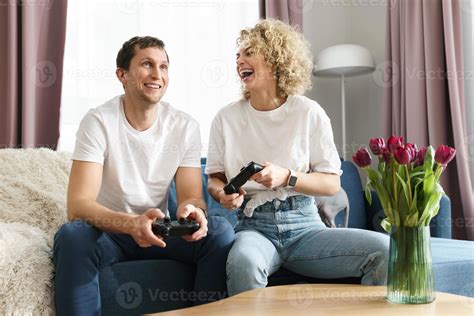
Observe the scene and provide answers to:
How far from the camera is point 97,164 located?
1.66 meters

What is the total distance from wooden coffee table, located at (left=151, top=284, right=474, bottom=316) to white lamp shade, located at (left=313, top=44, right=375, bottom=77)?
1971 mm

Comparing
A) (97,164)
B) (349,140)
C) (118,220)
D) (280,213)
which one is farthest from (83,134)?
(349,140)

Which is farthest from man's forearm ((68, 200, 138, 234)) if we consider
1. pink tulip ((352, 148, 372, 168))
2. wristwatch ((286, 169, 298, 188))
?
pink tulip ((352, 148, 372, 168))

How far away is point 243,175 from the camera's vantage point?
151cm

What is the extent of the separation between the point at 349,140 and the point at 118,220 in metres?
2.44

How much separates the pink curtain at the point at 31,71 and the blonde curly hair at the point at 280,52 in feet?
3.51

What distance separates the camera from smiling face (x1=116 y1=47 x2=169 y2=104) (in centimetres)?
179

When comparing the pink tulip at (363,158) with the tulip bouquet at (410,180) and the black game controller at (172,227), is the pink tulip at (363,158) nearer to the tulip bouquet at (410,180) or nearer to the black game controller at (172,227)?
the tulip bouquet at (410,180)

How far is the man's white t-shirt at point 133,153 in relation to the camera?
5.58ft

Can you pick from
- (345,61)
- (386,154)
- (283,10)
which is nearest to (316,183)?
(386,154)

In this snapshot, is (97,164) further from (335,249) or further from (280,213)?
(335,249)

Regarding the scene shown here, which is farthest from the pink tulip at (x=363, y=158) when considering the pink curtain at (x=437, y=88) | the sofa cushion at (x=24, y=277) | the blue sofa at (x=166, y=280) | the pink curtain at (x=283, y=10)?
the pink curtain at (x=283, y=10)

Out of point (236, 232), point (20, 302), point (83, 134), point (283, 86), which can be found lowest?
point (20, 302)

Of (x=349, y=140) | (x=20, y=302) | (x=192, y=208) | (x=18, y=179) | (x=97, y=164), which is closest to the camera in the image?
(x=20, y=302)
